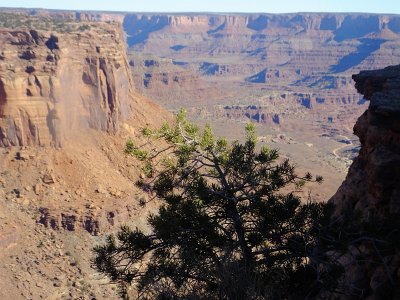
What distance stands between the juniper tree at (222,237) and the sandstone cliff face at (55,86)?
1010 inches

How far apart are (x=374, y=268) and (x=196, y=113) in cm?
10146

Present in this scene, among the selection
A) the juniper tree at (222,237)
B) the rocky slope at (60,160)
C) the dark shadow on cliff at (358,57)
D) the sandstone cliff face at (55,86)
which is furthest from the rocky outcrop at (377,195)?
the dark shadow on cliff at (358,57)

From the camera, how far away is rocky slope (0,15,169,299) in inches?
1222

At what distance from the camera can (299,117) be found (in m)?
127

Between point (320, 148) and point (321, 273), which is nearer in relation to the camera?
point (321, 273)

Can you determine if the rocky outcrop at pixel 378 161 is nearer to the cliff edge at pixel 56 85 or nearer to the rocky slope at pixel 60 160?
the rocky slope at pixel 60 160

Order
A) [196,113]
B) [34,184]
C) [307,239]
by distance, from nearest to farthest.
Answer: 1. [307,239]
2. [34,184]
3. [196,113]

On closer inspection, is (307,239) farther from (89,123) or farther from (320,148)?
(320,148)

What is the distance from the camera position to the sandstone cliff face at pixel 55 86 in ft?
122

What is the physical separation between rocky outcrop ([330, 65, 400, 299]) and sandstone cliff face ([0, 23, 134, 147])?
27057 mm

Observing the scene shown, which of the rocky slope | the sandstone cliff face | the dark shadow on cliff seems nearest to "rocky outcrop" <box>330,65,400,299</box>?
the rocky slope

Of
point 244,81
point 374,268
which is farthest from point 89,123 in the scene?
point 244,81

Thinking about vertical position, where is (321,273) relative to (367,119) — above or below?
below

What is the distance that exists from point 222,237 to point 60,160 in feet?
95.3
